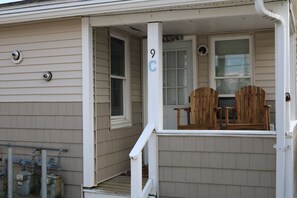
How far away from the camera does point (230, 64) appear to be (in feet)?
20.8

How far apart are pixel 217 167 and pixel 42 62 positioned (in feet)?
9.73

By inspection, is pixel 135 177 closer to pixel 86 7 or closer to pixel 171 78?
pixel 86 7

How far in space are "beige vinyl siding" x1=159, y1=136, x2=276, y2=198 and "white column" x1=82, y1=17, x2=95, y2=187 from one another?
3.37 ft

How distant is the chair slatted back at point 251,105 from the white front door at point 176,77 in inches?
45.1

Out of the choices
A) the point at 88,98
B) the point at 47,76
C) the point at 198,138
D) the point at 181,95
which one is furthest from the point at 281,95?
the point at 47,76

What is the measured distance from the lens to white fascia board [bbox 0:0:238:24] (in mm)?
4559

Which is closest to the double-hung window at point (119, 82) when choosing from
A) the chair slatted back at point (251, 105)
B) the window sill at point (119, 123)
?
the window sill at point (119, 123)

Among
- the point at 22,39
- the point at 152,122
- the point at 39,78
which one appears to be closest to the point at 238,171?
the point at 152,122

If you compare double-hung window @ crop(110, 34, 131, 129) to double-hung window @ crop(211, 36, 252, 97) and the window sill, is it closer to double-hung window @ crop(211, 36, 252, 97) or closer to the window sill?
the window sill

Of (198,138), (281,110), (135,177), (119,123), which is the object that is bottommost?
(135,177)

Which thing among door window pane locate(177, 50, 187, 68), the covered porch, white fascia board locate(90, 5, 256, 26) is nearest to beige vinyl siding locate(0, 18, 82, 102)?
the covered porch

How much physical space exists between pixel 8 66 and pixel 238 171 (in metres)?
3.82

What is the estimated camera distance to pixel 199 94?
5719 millimetres

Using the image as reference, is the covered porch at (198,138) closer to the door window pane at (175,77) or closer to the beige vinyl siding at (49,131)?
the beige vinyl siding at (49,131)
